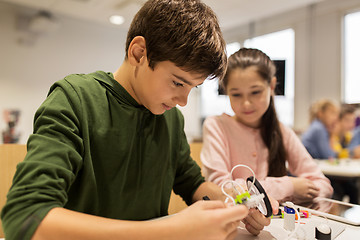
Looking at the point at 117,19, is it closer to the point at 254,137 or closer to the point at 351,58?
the point at 351,58

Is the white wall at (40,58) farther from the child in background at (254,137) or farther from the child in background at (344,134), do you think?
the child in background at (254,137)

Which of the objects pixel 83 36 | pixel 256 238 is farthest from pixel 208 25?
pixel 83 36

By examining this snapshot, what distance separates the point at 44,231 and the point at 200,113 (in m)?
6.01

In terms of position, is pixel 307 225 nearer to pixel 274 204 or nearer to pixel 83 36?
pixel 274 204

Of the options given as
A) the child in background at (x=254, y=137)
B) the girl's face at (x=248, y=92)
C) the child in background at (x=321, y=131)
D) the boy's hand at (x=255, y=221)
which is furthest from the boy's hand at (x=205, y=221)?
the child in background at (x=321, y=131)

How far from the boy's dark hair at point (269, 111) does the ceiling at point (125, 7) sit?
3.22m

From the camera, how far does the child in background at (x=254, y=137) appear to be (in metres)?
1.05

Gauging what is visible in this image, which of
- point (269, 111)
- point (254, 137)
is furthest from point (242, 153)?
point (269, 111)

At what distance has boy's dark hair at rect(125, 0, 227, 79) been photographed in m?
0.59

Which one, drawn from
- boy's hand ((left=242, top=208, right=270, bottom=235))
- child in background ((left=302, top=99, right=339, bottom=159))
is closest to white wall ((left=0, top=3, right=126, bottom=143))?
child in background ((left=302, top=99, right=339, bottom=159))

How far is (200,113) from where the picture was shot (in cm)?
638

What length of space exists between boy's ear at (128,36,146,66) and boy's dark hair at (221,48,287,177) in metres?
0.48

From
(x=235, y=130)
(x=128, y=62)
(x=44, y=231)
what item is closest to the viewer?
(x=44, y=231)

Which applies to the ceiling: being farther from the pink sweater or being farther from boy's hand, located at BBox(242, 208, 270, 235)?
boy's hand, located at BBox(242, 208, 270, 235)
